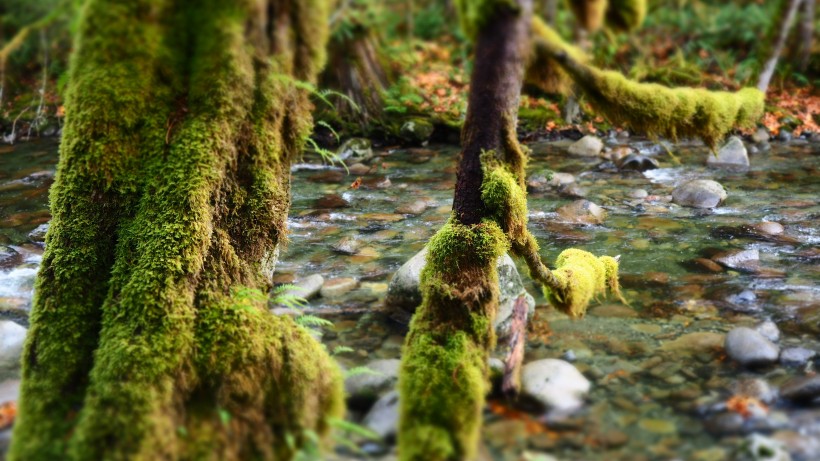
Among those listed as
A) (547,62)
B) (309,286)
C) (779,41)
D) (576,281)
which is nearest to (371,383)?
(576,281)

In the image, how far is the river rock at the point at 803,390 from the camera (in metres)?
3.06

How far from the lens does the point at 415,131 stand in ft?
37.0

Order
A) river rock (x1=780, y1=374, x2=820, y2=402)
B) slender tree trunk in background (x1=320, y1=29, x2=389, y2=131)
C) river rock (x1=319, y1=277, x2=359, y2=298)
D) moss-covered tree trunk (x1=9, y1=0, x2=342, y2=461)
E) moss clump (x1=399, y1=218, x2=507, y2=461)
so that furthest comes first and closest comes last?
1. slender tree trunk in background (x1=320, y1=29, x2=389, y2=131)
2. river rock (x1=319, y1=277, x2=359, y2=298)
3. river rock (x1=780, y1=374, x2=820, y2=402)
4. moss clump (x1=399, y1=218, x2=507, y2=461)
5. moss-covered tree trunk (x1=9, y1=0, x2=342, y2=461)

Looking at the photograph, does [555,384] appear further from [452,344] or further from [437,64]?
[437,64]

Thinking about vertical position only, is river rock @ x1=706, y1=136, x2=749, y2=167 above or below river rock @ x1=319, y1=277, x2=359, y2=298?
above

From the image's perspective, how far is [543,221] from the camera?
6.86 meters

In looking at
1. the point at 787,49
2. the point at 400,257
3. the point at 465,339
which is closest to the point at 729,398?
the point at 465,339

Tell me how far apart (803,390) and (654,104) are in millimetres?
1786

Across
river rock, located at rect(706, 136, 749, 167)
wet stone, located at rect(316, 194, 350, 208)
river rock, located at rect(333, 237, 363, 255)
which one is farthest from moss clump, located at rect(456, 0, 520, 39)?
river rock, located at rect(706, 136, 749, 167)

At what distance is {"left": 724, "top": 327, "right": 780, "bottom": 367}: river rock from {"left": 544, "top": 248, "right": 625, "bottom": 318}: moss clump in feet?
2.98

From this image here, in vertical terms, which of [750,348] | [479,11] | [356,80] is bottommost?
[750,348]

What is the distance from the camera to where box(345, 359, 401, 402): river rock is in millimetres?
3148

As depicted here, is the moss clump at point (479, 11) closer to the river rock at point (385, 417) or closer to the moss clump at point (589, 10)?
the moss clump at point (589, 10)

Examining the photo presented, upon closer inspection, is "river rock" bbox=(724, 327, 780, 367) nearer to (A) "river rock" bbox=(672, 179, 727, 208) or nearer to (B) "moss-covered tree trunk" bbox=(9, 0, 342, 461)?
(B) "moss-covered tree trunk" bbox=(9, 0, 342, 461)
